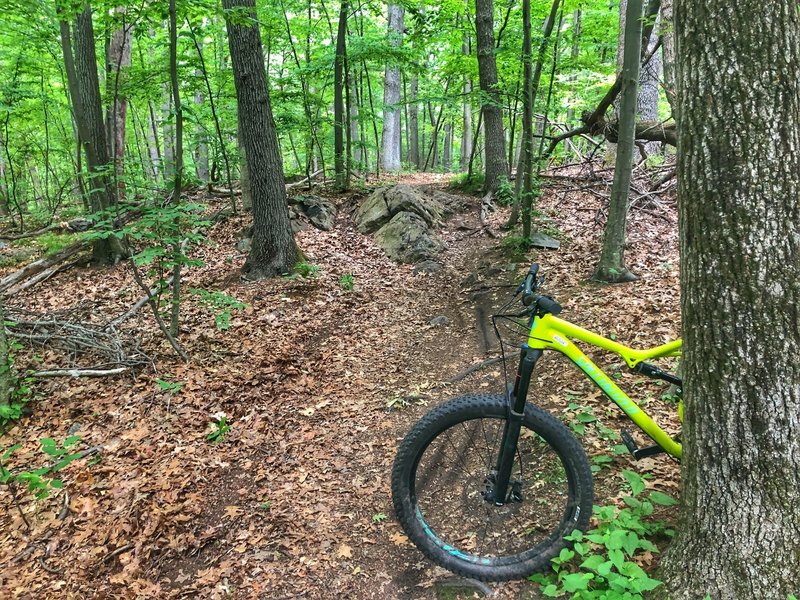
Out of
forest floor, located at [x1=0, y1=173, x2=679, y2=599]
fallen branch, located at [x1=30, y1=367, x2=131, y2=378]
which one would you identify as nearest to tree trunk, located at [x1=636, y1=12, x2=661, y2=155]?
forest floor, located at [x1=0, y1=173, x2=679, y2=599]

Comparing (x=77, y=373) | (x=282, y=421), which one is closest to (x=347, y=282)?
(x=282, y=421)

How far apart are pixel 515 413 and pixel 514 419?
36mm

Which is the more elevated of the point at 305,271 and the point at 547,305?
the point at 547,305

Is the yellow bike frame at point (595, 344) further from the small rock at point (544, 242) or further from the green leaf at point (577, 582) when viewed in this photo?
the small rock at point (544, 242)

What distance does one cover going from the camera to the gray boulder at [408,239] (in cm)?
884

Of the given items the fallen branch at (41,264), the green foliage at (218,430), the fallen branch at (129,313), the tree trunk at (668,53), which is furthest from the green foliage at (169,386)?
the tree trunk at (668,53)

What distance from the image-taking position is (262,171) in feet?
24.9

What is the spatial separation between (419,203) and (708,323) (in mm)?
8365

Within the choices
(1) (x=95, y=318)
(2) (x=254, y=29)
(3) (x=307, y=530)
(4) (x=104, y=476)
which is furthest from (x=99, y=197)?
(3) (x=307, y=530)

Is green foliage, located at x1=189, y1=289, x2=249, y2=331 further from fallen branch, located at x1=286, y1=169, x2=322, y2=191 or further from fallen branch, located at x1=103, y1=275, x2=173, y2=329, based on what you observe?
fallen branch, located at x1=286, y1=169, x2=322, y2=191

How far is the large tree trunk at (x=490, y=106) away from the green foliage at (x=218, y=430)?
283 inches

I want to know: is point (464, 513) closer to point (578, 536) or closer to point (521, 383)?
point (578, 536)

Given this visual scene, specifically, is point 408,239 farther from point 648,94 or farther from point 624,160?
point 648,94

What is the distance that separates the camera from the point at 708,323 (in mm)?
2061
